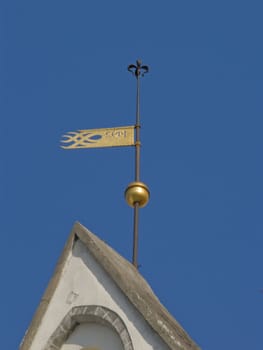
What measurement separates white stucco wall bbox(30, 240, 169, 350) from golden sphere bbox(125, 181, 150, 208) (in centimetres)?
346

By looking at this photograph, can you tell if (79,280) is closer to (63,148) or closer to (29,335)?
(29,335)

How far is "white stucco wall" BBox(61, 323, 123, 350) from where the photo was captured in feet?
38.9

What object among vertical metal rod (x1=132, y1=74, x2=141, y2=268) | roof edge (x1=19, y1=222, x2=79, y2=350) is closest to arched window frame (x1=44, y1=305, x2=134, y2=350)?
roof edge (x1=19, y1=222, x2=79, y2=350)

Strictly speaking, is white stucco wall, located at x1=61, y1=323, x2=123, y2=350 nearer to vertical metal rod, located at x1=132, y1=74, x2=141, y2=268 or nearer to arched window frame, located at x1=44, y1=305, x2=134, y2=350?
arched window frame, located at x1=44, y1=305, x2=134, y2=350

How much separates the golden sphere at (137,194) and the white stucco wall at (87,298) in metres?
3.46

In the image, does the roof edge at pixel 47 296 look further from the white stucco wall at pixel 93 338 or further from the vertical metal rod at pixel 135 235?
the vertical metal rod at pixel 135 235

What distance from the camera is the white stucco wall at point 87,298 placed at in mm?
11641

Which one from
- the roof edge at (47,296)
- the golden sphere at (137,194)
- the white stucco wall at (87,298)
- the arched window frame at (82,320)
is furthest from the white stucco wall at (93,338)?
the golden sphere at (137,194)

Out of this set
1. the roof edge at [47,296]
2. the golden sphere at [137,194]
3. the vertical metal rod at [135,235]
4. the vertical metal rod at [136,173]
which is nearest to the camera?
the roof edge at [47,296]

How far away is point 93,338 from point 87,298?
497 millimetres

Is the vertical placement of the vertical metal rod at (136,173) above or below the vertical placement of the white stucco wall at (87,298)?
above

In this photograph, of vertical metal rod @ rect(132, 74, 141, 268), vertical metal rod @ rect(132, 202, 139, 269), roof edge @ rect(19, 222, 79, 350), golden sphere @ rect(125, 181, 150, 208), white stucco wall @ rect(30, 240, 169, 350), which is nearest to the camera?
white stucco wall @ rect(30, 240, 169, 350)

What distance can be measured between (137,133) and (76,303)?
5310 millimetres

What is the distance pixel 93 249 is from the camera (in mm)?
12609
